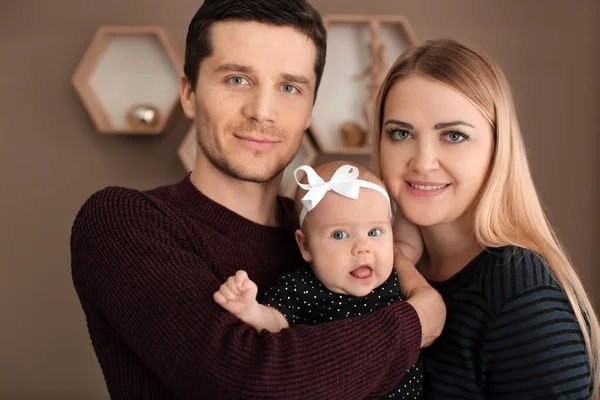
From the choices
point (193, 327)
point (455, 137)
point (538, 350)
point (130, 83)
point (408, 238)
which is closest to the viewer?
point (193, 327)

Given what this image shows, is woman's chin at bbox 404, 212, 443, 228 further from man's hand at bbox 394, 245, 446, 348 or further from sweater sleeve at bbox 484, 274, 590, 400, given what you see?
sweater sleeve at bbox 484, 274, 590, 400

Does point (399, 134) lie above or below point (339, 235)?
above

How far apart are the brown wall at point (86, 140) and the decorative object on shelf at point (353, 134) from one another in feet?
1.79

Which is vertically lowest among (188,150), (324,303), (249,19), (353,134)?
(188,150)

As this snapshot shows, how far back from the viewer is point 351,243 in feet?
5.26

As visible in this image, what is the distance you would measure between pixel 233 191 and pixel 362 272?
0.46 m

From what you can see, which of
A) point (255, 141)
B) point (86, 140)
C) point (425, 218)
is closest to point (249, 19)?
point (255, 141)

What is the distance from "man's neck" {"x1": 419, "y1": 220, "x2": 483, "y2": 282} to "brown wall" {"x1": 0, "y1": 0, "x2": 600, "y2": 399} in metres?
1.42

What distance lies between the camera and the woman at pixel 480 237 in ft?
4.75

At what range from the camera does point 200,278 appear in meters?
1.39

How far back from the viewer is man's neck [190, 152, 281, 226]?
1.84 meters

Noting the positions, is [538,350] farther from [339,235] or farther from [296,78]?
[296,78]

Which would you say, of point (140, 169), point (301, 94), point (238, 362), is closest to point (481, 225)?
point (301, 94)

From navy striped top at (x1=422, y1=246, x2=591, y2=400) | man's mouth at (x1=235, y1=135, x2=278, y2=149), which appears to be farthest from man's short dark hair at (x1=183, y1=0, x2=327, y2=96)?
navy striped top at (x1=422, y1=246, x2=591, y2=400)
